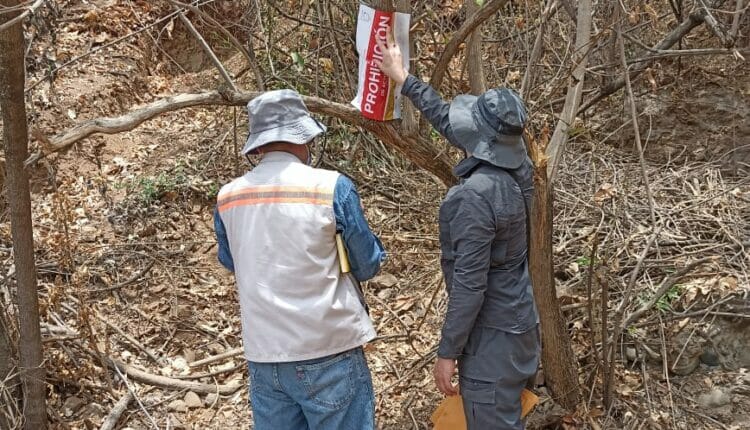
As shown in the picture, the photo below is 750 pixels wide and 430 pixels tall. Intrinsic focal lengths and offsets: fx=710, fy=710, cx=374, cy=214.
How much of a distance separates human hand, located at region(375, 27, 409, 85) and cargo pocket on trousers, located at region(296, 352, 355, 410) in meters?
1.07

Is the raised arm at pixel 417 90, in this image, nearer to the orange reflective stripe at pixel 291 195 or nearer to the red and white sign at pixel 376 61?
the red and white sign at pixel 376 61

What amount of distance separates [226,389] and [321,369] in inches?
75.6

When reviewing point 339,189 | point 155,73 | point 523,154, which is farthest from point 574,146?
point 155,73

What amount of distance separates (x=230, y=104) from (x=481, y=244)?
1278mm

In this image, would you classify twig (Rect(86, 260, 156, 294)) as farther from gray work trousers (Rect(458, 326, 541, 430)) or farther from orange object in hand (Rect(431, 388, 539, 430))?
gray work trousers (Rect(458, 326, 541, 430))

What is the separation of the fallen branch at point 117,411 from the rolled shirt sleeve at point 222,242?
5.55ft

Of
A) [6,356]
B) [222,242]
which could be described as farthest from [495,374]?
[6,356]

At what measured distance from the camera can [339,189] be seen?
253 cm

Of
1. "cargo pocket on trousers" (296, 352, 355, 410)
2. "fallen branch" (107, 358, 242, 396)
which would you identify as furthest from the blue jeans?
"fallen branch" (107, 358, 242, 396)

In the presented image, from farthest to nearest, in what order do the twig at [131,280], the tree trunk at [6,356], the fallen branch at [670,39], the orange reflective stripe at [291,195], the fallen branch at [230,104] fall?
the twig at [131,280]
the fallen branch at [670,39]
the tree trunk at [6,356]
the fallen branch at [230,104]
the orange reflective stripe at [291,195]

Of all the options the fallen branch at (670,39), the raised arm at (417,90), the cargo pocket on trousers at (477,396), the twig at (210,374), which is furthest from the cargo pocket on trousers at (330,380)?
the fallen branch at (670,39)

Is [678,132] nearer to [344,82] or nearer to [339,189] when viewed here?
[344,82]

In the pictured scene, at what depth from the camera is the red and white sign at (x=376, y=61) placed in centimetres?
268

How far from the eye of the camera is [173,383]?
4.30 meters
